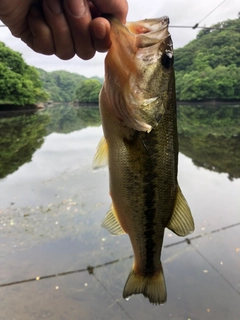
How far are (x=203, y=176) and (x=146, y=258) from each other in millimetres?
6509

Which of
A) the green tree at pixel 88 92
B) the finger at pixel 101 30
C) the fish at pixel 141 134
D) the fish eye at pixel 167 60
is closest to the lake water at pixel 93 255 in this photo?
the fish at pixel 141 134

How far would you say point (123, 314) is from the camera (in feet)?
10.9

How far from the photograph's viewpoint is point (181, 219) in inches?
75.1

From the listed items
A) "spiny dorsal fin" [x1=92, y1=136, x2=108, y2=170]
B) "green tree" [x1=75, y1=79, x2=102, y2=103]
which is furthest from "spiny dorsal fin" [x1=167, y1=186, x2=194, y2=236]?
"green tree" [x1=75, y1=79, x2=102, y2=103]

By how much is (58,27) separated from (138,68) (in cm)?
53

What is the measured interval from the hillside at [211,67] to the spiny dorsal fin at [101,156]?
2146 inches

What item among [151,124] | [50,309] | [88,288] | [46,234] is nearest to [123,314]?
[88,288]

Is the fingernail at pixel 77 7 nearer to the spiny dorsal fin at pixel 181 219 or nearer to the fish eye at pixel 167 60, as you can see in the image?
the fish eye at pixel 167 60

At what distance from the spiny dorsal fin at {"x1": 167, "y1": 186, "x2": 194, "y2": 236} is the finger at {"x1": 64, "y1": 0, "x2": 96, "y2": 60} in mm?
1027

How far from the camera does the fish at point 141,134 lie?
1.58 meters

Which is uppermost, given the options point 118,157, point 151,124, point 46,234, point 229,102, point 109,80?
point 109,80

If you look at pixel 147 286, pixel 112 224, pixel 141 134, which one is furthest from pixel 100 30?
pixel 147 286

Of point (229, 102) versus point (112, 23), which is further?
point (229, 102)

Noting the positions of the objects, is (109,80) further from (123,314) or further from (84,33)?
(123,314)
